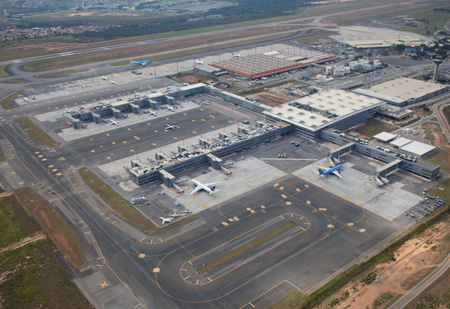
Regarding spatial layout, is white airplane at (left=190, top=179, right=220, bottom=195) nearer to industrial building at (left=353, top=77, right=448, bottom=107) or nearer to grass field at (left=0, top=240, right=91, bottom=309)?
grass field at (left=0, top=240, right=91, bottom=309)

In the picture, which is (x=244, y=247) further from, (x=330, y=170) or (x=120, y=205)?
(x=330, y=170)

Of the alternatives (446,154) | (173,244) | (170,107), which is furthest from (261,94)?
(173,244)

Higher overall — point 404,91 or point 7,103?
point 404,91

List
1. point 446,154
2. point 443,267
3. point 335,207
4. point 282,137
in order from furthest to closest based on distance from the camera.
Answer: point 282,137, point 446,154, point 335,207, point 443,267

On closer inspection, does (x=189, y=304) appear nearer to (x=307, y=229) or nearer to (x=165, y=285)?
(x=165, y=285)

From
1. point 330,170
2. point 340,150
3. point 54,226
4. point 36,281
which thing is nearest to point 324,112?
point 340,150

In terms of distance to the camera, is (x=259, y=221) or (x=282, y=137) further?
(x=282, y=137)

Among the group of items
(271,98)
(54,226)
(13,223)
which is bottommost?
(54,226)

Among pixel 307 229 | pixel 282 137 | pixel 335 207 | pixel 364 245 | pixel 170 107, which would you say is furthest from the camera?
pixel 170 107
